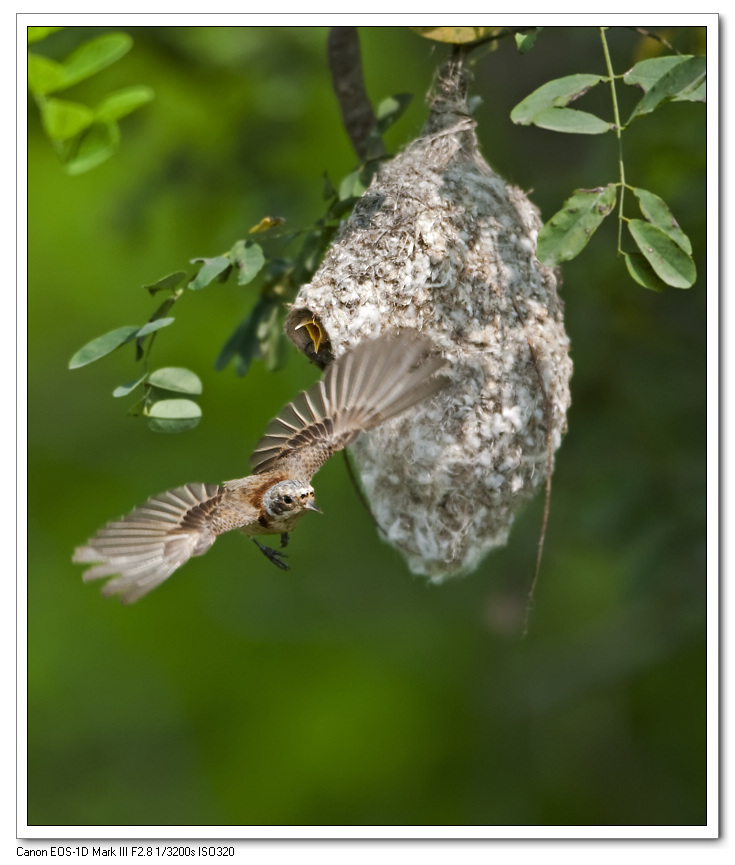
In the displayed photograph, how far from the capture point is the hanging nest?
8.81 ft

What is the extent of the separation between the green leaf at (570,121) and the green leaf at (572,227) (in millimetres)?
190

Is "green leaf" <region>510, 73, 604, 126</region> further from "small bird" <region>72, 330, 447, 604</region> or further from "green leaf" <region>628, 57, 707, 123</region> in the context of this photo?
"small bird" <region>72, 330, 447, 604</region>

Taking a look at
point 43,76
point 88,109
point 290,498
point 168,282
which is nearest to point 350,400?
point 290,498

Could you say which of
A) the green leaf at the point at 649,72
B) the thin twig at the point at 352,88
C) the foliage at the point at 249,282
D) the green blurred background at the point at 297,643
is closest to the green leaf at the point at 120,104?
the foliage at the point at 249,282

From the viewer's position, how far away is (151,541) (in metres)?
2.32

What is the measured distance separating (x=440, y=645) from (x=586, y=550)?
2.05 m

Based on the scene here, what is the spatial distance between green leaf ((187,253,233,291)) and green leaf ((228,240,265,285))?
0.08 feet

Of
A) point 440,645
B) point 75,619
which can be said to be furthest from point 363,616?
point 75,619

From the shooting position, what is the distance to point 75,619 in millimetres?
6246

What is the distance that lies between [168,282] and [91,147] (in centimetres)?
60

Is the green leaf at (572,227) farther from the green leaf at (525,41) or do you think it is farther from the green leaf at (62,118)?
the green leaf at (62,118)

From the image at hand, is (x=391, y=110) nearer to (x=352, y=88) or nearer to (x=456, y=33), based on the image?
(x=352, y=88)

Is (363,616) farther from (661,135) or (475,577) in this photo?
(661,135)

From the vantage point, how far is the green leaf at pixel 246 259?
99.2 inches
